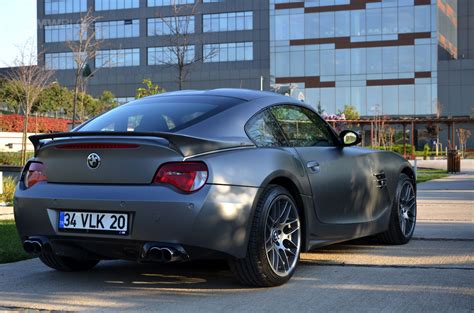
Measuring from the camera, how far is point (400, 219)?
6457 mm

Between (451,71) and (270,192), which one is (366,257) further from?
(451,71)

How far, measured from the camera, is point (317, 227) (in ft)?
16.9

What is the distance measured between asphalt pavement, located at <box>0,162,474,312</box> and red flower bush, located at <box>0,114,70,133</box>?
34564mm

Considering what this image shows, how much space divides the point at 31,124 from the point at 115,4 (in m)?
34.0

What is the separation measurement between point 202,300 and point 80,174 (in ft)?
4.16

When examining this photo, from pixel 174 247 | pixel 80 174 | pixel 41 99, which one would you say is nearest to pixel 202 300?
pixel 174 247

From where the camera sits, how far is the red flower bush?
40.0 metres

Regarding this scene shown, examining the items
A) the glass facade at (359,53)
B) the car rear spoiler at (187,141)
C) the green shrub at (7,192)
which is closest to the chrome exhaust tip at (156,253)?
the car rear spoiler at (187,141)

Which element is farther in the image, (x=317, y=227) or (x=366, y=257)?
(x=366, y=257)

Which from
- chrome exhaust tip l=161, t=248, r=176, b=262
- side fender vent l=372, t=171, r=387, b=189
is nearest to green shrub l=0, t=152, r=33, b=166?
side fender vent l=372, t=171, r=387, b=189

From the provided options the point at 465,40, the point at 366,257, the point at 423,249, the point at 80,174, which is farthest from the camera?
the point at 465,40

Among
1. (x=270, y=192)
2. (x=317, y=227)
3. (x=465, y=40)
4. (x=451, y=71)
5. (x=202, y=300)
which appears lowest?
(x=202, y=300)

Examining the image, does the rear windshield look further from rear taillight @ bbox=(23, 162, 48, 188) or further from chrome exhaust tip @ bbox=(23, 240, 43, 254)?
chrome exhaust tip @ bbox=(23, 240, 43, 254)

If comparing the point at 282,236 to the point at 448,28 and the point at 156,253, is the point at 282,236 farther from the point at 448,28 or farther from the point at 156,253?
the point at 448,28
